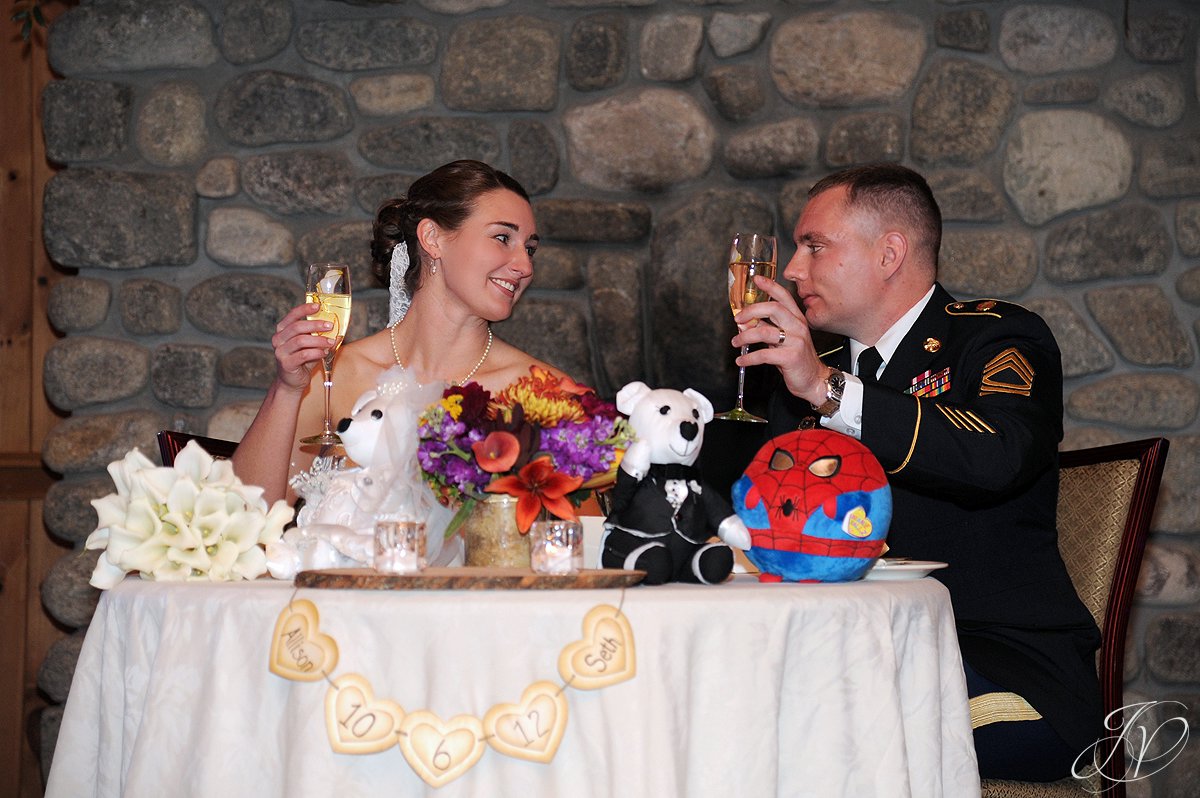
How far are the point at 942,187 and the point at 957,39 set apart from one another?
401mm

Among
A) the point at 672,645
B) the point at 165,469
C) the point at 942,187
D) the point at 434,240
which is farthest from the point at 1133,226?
the point at 165,469

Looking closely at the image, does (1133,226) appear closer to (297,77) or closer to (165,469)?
(297,77)

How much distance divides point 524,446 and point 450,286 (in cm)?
143

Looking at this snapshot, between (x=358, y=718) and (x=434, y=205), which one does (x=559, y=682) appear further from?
(x=434, y=205)

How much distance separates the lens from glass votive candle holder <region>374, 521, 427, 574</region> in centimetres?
137

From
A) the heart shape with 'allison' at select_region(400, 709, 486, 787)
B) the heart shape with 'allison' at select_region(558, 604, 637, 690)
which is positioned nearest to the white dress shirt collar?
the heart shape with 'allison' at select_region(558, 604, 637, 690)

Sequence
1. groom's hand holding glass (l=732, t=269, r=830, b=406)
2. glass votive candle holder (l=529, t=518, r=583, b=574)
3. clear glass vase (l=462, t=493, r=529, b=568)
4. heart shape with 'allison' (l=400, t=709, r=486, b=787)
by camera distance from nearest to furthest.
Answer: heart shape with 'allison' (l=400, t=709, r=486, b=787) → glass votive candle holder (l=529, t=518, r=583, b=574) → clear glass vase (l=462, t=493, r=529, b=568) → groom's hand holding glass (l=732, t=269, r=830, b=406)

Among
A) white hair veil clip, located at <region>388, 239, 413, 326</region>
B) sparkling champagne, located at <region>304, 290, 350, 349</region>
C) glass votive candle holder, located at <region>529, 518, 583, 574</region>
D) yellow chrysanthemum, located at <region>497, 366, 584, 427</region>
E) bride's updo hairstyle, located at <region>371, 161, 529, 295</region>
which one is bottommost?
glass votive candle holder, located at <region>529, 518, 583, 574</region>

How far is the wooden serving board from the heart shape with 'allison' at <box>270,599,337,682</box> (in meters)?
0.04

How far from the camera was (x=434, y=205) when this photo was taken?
2791mm

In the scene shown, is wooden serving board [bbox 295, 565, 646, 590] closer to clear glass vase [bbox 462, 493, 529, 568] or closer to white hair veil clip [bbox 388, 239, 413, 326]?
clear glass vase [bbox 462, 493, 529, 568]

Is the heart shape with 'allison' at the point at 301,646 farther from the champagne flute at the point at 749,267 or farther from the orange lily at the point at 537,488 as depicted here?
the champagne flute at the point at 749,267

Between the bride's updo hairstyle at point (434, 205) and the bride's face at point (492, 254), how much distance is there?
3 cm

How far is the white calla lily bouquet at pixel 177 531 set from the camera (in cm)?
144
